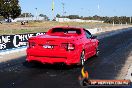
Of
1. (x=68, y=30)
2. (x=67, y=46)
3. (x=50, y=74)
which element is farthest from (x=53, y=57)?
(x=68, y=30)

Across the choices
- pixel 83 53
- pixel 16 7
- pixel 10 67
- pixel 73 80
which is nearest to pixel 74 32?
pixel 83 53

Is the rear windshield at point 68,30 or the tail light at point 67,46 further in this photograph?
the rear windshield at point 68,30

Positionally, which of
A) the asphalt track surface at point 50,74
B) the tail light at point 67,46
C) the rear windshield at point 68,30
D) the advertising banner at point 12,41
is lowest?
the asphalt track surface at point 50,74

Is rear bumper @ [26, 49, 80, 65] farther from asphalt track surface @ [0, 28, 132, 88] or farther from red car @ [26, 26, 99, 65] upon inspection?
asphalt track surface @ [0, 28, 132, 88]

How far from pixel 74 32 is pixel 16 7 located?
8421 cm

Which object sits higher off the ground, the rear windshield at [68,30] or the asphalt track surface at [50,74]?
the rear windshield at [68,30]

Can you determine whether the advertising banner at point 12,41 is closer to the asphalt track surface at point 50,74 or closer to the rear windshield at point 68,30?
the asphalt track surface at point 50,74

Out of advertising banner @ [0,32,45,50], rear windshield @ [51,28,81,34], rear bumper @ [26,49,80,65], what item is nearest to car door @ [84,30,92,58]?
rear windshield @ [51,28,81,34]

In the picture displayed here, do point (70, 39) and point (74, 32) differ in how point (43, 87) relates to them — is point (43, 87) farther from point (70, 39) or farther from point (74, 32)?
point (74, 32)

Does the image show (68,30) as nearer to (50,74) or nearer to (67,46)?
(67,46)

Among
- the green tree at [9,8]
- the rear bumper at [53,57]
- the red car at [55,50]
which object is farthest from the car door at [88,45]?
the green tree at [9,8]

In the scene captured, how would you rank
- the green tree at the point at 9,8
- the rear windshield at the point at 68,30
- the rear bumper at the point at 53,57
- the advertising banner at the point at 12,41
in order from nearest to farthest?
the rear bumper at the point at 53,57 → the rear windshield at the point at 68,30 → the advertising banner at the point at 12,41 → the green tree at the point at 9,8

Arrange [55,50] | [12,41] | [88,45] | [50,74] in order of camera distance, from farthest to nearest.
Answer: [12,41]
[88,45]
[55,50]
[50,74]

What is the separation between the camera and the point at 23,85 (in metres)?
9.24
